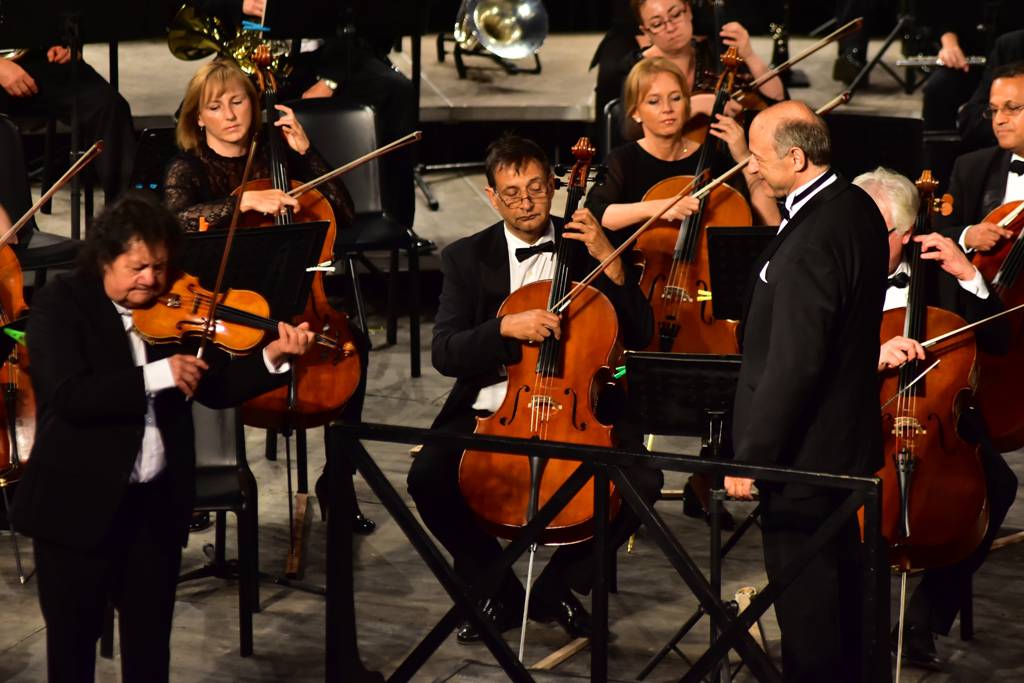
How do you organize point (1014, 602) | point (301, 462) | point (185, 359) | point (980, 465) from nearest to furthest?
1. point (185, 359)
2. point (980, 465)
3. point (1014, 602)
4. point (301, 462)

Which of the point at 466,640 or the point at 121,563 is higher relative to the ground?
the point at 121,563

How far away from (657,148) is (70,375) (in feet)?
7.34

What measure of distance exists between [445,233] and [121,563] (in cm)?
373

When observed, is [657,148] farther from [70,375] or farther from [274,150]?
[70,375]

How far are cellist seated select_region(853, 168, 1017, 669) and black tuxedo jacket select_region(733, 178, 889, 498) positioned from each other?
2.15 ft

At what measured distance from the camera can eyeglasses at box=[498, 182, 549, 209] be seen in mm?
3834

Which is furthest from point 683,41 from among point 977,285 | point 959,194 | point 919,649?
point 919,649

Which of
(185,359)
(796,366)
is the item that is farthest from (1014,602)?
(185,359)

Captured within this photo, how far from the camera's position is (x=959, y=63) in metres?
6.57

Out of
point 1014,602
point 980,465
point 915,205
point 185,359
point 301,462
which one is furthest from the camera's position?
point 301,462

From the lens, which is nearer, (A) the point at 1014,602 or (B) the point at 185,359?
(B) the point at 185,359

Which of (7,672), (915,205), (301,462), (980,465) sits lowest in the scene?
(7,672)

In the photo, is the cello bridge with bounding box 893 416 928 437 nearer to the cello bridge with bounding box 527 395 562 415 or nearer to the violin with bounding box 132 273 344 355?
the cello bridge with bounding box 527 395 562 415

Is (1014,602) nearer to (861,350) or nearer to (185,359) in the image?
(861,350)
